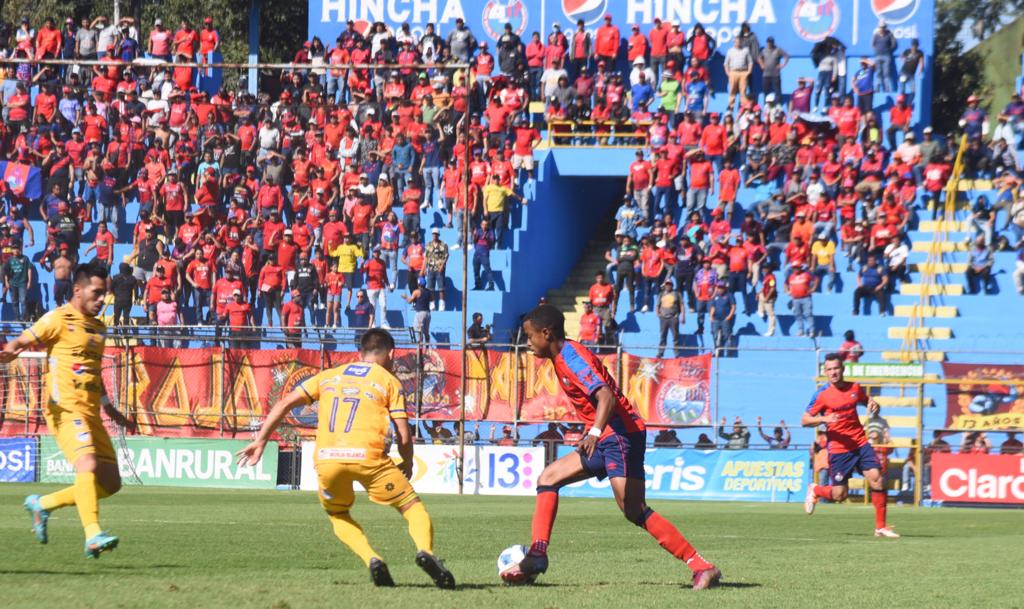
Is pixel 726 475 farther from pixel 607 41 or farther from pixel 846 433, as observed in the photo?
pixel 607 41

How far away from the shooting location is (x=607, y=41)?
1630 inches

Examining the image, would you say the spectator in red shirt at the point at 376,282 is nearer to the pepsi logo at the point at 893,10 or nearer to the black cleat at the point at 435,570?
the pepsi logo at the point at 893,10

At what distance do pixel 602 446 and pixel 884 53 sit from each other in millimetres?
31334

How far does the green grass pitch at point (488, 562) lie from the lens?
9531mm

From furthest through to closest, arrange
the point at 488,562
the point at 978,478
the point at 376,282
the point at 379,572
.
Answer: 1. the point at 376,282
2. the point at 978,478
3. the point at 488,562
4. the point at 379,572

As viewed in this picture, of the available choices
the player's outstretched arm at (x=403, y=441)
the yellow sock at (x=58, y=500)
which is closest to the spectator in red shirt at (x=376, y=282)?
the yellow sock at (x=58, y=500)

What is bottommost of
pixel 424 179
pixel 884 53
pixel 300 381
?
pixel 300 381

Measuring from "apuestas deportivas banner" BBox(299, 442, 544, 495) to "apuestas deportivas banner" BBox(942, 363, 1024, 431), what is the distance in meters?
7.71

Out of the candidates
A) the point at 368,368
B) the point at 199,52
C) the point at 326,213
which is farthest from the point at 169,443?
the point at 368,368

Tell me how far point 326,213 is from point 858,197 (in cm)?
1217

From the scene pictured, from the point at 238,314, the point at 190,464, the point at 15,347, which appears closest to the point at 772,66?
Answer: the point at 238,314

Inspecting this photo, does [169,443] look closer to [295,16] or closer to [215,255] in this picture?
[215,255]

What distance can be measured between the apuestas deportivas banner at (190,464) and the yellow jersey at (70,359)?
1866 centimetres

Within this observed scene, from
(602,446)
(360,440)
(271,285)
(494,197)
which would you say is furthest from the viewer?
(494,197)
